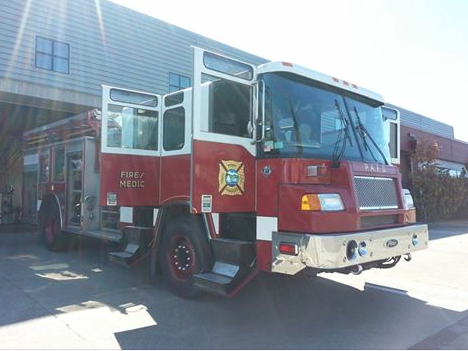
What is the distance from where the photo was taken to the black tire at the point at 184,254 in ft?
18.3

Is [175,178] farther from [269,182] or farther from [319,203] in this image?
[319,203]

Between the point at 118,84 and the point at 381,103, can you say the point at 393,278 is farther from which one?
→ the point at 118,84

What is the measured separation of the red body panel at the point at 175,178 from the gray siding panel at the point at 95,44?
8.66m

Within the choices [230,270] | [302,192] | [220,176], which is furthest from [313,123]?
[230,270]

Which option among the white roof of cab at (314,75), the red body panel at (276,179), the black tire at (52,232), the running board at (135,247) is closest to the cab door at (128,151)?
the running board at (135,247)

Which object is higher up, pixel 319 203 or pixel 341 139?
pixel 341 139

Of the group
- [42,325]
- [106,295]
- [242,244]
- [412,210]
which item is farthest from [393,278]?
[42,325]

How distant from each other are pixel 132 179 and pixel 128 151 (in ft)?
1.56

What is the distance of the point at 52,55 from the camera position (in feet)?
50.6

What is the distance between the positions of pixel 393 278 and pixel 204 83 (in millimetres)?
4889

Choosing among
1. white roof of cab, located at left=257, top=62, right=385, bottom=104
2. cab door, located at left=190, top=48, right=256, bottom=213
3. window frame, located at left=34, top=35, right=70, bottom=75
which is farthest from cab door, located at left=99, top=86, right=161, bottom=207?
window frame, located at left=34, top=35, right=70, bottom=75

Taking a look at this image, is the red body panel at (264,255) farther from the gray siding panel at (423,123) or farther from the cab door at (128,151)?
the gray siding panel at (423,123)

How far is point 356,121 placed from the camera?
5.70 m

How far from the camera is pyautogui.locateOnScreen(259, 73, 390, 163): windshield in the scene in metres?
5.09
